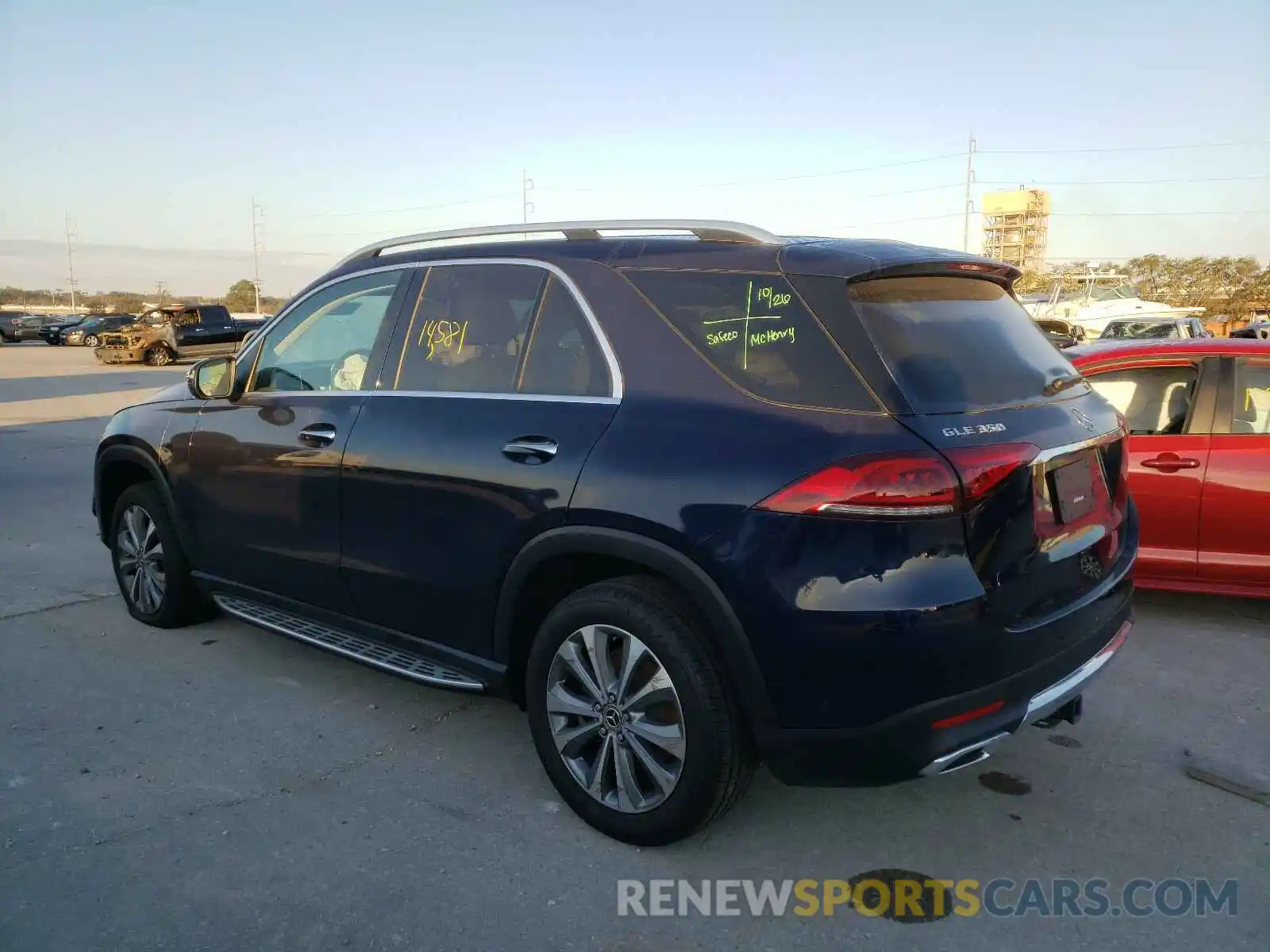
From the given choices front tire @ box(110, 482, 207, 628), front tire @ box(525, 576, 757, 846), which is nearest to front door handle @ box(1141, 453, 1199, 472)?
front tire @ box(525, 576, 757, 846)

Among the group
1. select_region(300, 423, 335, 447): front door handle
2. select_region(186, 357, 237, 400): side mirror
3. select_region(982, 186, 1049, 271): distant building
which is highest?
select_region(982, 186, 1049, 271): distant building

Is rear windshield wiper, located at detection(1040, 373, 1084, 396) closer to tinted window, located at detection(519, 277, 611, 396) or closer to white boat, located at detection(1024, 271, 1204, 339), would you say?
tinted window, located at detection(519, 277, 611, 396)

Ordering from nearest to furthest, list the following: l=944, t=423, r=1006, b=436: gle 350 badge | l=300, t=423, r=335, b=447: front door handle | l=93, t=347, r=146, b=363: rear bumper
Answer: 1. l=944, t=423, r=1006, b=436: gle 350 badge
2. l=300, t=423, r=335, b=447: front door handle
3. l=93, t=347, r=146, b=363: rear bumper

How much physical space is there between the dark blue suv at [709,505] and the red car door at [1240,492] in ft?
6.59

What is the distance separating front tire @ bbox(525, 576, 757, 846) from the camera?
277 centimetres

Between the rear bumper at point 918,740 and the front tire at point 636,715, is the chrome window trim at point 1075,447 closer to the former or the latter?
the rear bumper at point 918,740

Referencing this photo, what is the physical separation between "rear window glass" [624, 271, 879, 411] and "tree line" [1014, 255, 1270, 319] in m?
53.6

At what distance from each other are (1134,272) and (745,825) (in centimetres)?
7266

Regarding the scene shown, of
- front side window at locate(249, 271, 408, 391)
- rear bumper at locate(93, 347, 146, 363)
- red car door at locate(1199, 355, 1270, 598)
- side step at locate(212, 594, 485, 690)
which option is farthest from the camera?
rear bumper at locate(93, 347, 146, 363)

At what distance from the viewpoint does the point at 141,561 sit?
197 inches

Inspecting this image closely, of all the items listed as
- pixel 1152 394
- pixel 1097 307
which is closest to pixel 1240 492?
pixel 1152 394

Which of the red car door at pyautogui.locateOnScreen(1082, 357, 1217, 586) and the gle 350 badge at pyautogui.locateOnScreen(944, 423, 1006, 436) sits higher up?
the gle 350 badge at pyautogui.locateOnScreen(944, 423, 1006, 436)

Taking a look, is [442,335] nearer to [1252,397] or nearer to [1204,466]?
[1204,466]

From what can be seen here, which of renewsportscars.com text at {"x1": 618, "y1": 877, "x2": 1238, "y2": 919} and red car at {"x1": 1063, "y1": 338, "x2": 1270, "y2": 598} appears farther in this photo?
red car at {"x1": 1063, "y1": 338, "x2": 1270, "y2": 598}
